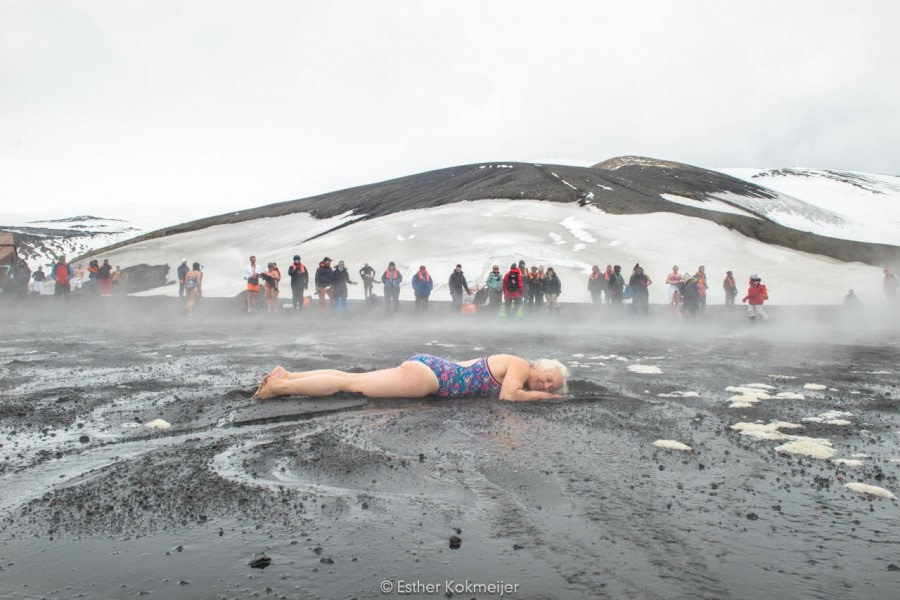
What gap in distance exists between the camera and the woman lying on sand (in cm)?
764

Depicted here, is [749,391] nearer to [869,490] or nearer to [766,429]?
[766,429]

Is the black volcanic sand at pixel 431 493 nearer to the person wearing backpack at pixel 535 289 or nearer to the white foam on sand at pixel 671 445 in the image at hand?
the white foam on sand at pixel 671 445

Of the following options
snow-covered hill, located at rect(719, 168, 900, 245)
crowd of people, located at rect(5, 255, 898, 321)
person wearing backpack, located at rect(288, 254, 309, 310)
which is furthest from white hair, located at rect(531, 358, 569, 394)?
snow-covered hill, located at rect(719, 168, 900, 245)

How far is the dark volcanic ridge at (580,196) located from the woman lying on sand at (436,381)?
40905 mm

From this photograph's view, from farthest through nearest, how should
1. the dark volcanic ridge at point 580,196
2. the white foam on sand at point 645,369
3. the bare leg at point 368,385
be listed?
the dark volcanic ridge at point 580,196
the white foam on sand at point 645,369
the bare leg at point 368,385

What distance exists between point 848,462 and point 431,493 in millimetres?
3365

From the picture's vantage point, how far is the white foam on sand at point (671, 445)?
229 inches

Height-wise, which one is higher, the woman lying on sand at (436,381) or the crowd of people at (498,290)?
the crowd of people at (498,290)

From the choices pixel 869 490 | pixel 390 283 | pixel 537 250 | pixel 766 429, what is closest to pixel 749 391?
pixel 766 429

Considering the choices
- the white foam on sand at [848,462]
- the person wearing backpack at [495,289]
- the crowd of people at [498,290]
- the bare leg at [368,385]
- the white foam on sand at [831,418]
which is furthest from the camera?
the person wearing backpack at [495,289]

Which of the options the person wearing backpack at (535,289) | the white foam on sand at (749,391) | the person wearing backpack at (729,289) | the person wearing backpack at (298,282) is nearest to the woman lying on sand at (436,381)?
the white foam on sand at (749,391)

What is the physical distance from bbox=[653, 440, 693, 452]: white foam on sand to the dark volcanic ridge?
42.1 m

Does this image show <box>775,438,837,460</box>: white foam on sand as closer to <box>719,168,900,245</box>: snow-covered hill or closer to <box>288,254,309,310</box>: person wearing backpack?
<box>288,254,309,310</box>: person wearing backpack

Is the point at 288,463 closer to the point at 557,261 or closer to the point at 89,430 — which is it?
the point at 89,430
